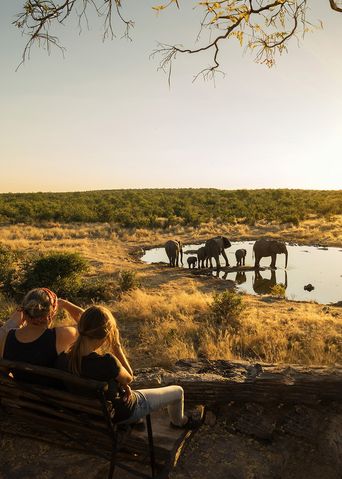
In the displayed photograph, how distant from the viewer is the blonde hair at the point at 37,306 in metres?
3.27

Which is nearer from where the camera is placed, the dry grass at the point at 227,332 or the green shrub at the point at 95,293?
the dry grass at the point at 227,332

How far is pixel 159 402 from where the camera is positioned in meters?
3.59

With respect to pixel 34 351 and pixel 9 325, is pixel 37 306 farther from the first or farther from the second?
pixel 9 325

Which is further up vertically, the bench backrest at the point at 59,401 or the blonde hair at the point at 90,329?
the blonde hair at the point at 90,329

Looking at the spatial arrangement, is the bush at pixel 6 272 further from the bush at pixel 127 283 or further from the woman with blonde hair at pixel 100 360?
the woman with blonde hair at pixel 100 360

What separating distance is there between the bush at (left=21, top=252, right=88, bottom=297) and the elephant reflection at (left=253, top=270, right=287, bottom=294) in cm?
699

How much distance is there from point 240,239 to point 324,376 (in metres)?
27.3

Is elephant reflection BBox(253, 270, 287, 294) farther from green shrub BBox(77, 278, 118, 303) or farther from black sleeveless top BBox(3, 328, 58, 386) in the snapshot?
black sleeveless top BBox(3, 328, 58, 386)

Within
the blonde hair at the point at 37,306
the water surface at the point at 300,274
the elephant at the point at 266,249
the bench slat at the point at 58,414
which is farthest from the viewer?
the elephant at the point at 266,249

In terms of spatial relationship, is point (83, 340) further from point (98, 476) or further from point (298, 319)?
point (298, 319)

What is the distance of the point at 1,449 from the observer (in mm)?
4047

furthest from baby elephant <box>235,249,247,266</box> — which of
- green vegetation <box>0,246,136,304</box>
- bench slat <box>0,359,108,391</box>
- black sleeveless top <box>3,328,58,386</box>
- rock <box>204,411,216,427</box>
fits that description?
bench slat <box>0,359,108,391</box>

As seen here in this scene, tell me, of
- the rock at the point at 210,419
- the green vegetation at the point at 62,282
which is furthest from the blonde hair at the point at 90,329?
the green vegetation at the point at 62,282

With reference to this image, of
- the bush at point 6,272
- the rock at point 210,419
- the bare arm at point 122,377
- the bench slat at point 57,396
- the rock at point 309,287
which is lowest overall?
the rock at point 309,287
